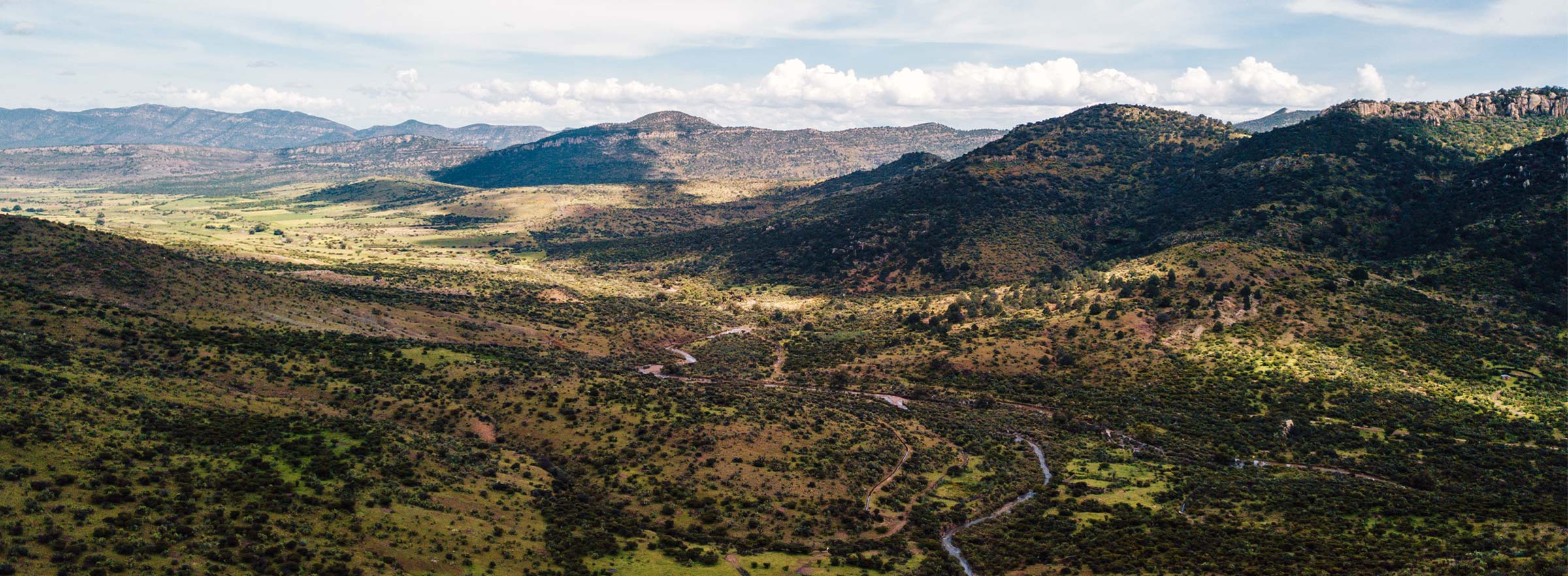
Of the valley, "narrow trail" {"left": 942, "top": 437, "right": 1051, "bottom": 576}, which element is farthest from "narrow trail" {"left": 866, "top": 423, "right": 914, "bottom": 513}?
"narrow trail" {"left": 942, "top": 437, "right": 1051, "bottom": 576}

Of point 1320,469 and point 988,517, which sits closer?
point 988,517

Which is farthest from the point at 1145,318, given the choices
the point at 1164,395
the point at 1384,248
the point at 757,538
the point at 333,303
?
the point at 333,303

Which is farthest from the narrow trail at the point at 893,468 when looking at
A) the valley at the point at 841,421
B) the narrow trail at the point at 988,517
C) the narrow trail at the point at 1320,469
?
the narrow trail at the point at 1320,469

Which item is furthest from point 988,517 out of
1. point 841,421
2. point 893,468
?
point 841,421

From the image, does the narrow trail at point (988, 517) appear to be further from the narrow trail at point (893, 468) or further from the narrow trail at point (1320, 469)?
the narrow trail at point (1320, 469)

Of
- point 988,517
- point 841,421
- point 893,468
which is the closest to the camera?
point 988,517

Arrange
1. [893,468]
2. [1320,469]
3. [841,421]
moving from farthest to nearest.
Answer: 1. [841,421]
2. [1320,469]
3. [893,468]

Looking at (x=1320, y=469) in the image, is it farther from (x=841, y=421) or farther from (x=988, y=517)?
(x=841, y=421)

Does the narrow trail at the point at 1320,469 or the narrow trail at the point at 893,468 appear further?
the narrow trail at the point at 1320,469
